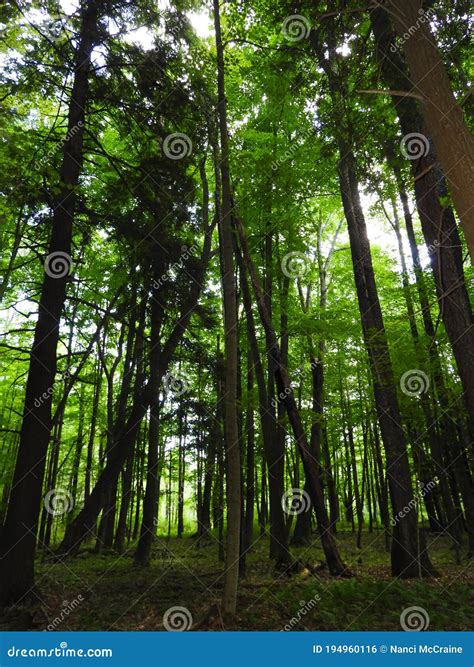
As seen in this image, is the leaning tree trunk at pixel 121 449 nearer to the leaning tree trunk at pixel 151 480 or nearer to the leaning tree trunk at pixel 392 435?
the leaning tree trunk at pixel 151 480

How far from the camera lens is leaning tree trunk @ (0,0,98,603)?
621 centimetres

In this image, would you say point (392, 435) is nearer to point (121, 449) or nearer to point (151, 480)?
point (121, 449)

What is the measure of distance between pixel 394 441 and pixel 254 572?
453 centimetres

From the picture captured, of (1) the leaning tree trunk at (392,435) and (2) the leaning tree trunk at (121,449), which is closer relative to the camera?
(2) the leaning tree trunk at (121,449)

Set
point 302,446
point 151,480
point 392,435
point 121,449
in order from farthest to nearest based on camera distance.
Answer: point 151,480 → point 392,435 → point 302,446 → point 121,449

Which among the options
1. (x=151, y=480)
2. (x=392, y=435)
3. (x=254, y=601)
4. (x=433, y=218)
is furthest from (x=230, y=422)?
(x=151, y=480)

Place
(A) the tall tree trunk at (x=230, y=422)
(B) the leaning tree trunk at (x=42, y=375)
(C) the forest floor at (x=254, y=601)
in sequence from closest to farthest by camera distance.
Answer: (C) the forest floor at (x=254, y=601) → (A) the tall tree trunk at (x=230, y=422) → (B) the leaning tree trunk at (x=42, y=375)

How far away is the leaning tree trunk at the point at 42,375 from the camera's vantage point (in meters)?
6.21

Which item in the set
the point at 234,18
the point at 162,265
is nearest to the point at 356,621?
the point at 162,265

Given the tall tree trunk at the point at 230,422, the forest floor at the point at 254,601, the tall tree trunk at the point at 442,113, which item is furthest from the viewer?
the tall tree trunk at the point at 230,422

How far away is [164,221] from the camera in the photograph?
8422 mm

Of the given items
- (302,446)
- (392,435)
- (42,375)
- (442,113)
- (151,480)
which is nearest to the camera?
(442,113)

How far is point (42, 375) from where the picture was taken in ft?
22.7

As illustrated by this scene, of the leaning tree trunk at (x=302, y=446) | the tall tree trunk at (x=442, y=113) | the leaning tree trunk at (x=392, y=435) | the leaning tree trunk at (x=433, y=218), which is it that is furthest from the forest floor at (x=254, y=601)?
the tall tree trunk at (x=442, y=113)
